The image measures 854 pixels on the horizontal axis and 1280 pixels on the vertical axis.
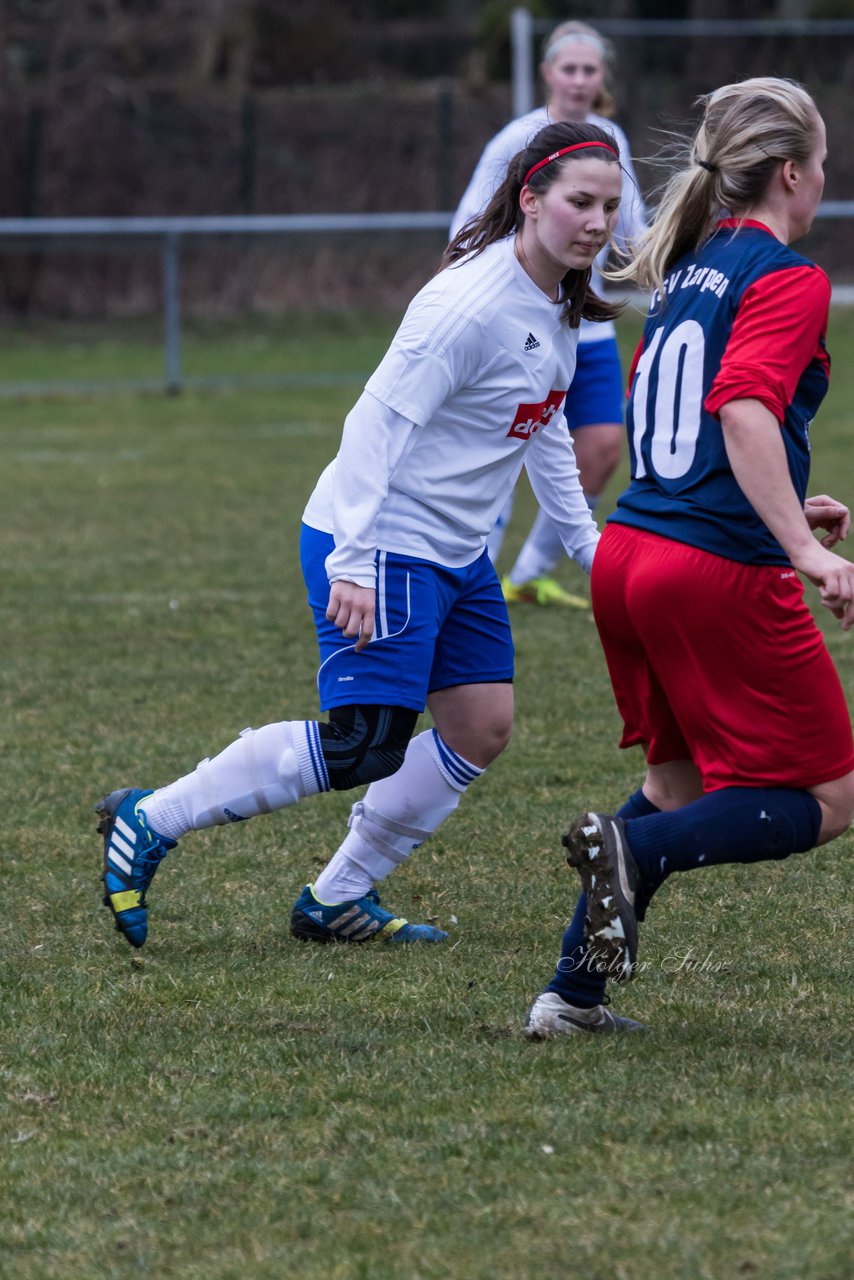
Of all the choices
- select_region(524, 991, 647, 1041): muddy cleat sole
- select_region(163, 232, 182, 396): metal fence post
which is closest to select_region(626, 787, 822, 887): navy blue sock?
select_region(524, 991, 647, 1041): muddy cleat sole

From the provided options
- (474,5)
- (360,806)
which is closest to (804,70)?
(474,5)

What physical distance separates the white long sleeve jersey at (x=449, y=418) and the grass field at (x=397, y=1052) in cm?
91

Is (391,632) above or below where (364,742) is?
above

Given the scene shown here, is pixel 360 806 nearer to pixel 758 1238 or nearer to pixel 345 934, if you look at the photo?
pixel 345 934

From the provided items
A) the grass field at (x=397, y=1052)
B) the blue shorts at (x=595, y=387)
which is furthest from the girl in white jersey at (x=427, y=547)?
the blue shorts at (x=595, y=387)

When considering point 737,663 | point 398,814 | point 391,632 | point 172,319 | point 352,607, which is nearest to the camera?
point 737,663

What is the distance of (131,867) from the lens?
391cm

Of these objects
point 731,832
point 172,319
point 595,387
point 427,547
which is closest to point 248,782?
point 427,547

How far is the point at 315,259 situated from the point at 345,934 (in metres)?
19.4

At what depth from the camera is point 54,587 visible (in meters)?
8.57

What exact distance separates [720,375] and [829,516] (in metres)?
0.51

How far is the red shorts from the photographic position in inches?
122

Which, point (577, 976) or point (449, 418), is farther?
point (449, 418)

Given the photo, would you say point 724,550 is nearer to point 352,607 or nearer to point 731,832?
point 731,832
